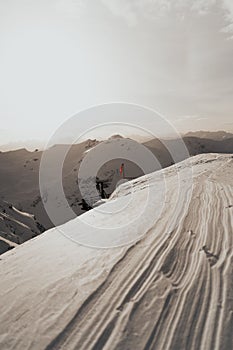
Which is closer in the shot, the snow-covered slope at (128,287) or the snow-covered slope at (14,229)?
the snow-covered slope at (128,287)

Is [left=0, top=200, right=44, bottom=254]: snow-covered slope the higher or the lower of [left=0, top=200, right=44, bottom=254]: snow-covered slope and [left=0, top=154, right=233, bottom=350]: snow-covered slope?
Result: the lower

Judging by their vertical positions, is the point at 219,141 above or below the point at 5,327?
above

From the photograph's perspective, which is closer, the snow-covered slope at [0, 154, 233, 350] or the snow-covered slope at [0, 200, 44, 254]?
the snow-covered slope at [0, 154, 233, 350]

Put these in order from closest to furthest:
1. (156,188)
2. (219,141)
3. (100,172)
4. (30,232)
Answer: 1. (156,188)
2. (30,232)
3. (100,172)
4. (219,141)

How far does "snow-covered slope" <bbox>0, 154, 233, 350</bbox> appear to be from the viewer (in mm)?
2633

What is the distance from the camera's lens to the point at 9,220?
581 inches

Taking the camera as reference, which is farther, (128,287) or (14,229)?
(14,229)

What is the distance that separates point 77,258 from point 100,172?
24.0 m

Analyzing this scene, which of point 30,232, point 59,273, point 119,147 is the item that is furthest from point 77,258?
point 119,147

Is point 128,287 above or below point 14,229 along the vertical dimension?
above

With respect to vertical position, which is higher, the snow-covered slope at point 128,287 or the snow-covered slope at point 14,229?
the snow-covered slope at point 128,287

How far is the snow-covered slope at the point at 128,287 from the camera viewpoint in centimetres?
263

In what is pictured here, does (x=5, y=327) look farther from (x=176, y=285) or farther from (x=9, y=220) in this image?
(x=9, y=220)

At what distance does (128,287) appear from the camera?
331 centimetres
